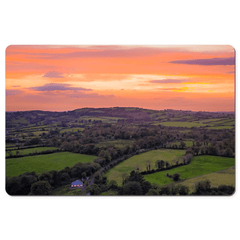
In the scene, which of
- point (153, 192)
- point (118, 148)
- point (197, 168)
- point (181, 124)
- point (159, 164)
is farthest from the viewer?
point (181, 124)

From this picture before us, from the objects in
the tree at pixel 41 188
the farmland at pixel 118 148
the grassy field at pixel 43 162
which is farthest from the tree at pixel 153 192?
the tree at pixel 41 188

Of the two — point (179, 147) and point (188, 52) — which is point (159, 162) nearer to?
point (179, 147)

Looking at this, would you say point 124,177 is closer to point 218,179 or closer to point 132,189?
point 132,189

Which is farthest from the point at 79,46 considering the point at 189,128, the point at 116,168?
the point at 189,128

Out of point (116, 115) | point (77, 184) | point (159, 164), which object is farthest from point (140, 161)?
point (77, 184)

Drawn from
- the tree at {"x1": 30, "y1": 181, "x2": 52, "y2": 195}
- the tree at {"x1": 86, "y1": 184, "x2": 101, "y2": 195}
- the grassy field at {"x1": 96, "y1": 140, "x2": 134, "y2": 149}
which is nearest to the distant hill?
the grassy field at {"x1": 96, "y1": 140, "x2": 134, "y2": 149}

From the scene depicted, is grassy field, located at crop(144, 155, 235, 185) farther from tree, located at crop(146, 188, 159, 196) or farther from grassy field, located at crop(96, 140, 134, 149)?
grassy field, located at crop(96, 140, 134, 149)

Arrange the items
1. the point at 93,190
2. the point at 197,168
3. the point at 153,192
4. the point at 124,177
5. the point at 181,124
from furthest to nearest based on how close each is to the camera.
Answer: the point at 181,124 → the point at 197,168 → the point at 124,177 → the point at 93,190 → the point at 153,192
